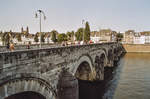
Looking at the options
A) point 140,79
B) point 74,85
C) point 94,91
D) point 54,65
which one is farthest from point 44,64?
point 140,79

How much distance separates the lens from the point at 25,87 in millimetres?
7105

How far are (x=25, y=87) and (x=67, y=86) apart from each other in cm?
502

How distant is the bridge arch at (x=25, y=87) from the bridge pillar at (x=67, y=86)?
56.0 inches

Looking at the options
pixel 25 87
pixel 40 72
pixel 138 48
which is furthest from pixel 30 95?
pixel 138 48

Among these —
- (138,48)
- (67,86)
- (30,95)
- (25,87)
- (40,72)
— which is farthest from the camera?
(138,48)

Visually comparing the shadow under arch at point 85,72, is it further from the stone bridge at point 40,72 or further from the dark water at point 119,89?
the stone bridge at point 40,72

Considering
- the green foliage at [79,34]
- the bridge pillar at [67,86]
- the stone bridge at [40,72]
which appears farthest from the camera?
the green foliage at [79,34]

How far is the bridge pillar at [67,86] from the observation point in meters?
11.0

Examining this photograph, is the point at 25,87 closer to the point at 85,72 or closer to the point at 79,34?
the point at 85,72

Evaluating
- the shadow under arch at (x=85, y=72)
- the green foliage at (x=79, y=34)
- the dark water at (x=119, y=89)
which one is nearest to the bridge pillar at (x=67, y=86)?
the dark water at (x=119, y=89)

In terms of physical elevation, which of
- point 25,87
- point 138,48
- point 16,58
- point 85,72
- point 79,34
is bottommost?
point 85,72

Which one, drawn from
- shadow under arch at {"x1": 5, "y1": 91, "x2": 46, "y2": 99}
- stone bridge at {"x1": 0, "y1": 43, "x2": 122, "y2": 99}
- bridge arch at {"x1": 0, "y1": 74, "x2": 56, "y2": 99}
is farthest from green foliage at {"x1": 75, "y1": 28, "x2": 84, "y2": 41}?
bridge arch at {"x1": 0, "y1": 74, "x2": 56, "y2": 99}

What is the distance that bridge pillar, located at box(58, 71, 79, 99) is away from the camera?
36.2 feet

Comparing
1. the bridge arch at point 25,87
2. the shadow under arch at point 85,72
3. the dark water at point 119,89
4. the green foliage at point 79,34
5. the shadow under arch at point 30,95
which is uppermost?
the green foliage at point 79,34
